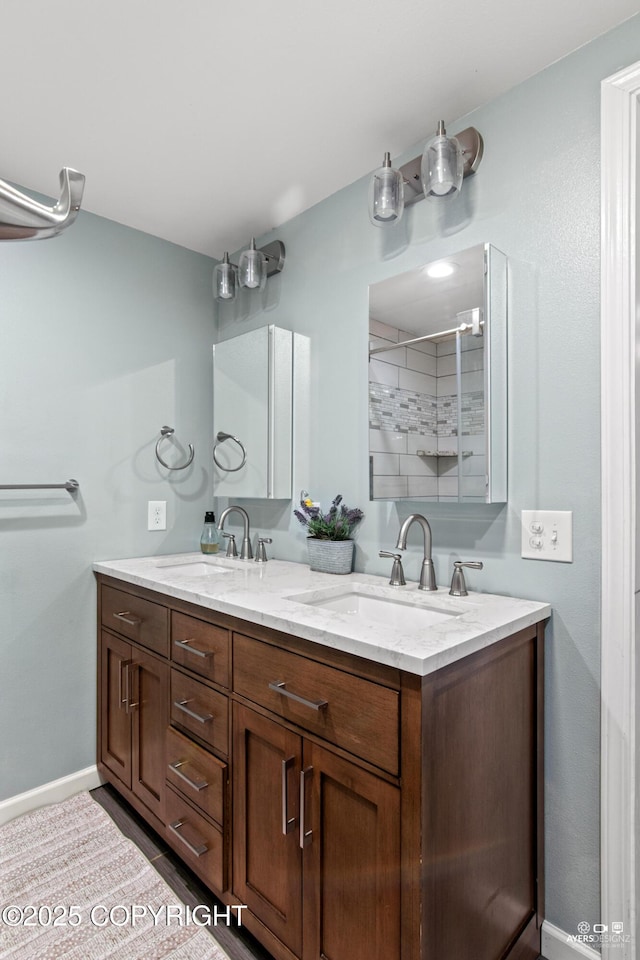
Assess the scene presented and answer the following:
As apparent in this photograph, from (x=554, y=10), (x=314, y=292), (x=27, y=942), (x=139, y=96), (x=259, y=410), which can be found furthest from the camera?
(x=259, y=410)

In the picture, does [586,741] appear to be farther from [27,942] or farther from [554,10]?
[554,10]

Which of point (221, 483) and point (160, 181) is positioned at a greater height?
point (160, 181)

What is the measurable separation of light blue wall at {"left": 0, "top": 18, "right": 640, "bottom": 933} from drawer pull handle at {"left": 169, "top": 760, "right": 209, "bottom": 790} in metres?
0.71

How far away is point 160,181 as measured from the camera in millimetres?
1919

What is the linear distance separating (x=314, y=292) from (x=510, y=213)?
2.66 feet

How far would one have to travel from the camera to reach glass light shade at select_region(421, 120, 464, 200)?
146 cm

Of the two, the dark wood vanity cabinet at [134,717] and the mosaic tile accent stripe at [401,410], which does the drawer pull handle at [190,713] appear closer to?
the dark wood vanity cabinet at [134,717]

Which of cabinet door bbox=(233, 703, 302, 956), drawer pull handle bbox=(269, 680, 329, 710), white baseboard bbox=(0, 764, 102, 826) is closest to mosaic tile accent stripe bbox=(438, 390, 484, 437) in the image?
drawer pull handle bbox=(269, 680, 329, 710)

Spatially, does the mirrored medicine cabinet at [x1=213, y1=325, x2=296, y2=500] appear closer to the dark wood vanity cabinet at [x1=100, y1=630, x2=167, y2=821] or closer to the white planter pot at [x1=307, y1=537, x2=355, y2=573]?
the white planter pot at [x1=307, y1=537, x2=355, y2=573]

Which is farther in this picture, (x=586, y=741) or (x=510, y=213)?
(x=510, y=213)

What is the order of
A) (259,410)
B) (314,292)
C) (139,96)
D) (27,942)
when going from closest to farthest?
(27,942), (139,96), (314,292), (259,410)

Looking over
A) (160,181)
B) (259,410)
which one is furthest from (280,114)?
(259,410)

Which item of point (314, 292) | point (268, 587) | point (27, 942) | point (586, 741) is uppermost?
point (314, 292)

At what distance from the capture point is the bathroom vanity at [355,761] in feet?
3.24
